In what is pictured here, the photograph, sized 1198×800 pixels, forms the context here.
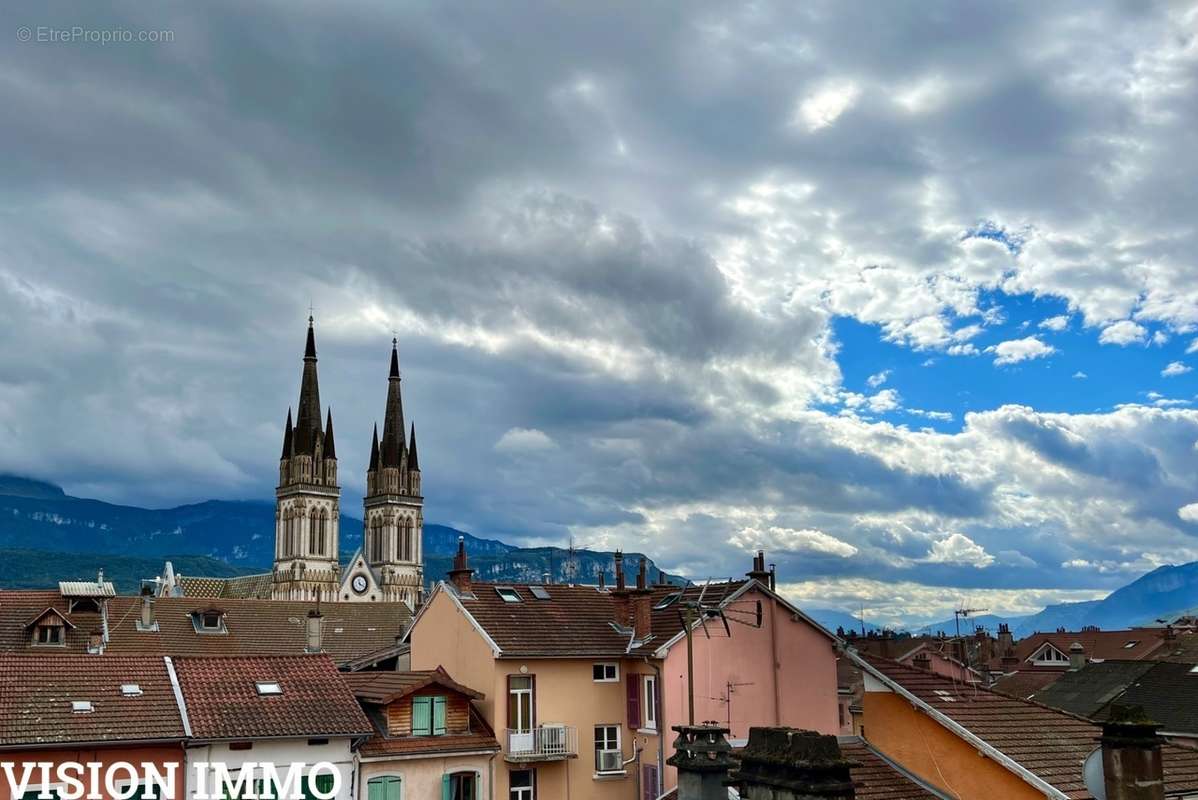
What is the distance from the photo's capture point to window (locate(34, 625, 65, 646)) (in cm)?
5678

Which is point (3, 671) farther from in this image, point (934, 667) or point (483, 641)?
point (934, 667)

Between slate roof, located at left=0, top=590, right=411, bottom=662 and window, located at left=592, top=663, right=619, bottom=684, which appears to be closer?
window, located at left=592, top=663, right=619, bottom=684

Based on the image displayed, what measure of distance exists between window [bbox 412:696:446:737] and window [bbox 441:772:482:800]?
1.57 meters

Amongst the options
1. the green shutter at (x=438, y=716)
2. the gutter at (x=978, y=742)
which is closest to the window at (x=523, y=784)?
the green shutter at (x=438, y=716)

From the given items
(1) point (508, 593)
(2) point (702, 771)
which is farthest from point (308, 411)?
(2) point (702, 771)

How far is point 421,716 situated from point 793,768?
28.3 metres

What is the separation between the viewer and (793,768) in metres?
12.0

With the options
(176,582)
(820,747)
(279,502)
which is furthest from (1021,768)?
(279,502)

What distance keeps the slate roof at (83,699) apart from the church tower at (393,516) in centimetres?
13790

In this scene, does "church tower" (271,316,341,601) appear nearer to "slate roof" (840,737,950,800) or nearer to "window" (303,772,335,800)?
"window" (303,772,335,800)

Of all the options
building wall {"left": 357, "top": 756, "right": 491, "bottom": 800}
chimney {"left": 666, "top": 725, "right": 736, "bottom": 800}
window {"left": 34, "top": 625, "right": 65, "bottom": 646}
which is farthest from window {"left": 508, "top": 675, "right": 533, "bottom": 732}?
window {"left": 34, "top": 625, "right": 65, "bottom": 646}

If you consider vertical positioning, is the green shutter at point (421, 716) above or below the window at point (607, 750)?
above

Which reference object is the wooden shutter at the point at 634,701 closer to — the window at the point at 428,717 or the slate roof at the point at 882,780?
the window at the point at 428,717

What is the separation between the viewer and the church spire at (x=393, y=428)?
186 meters
